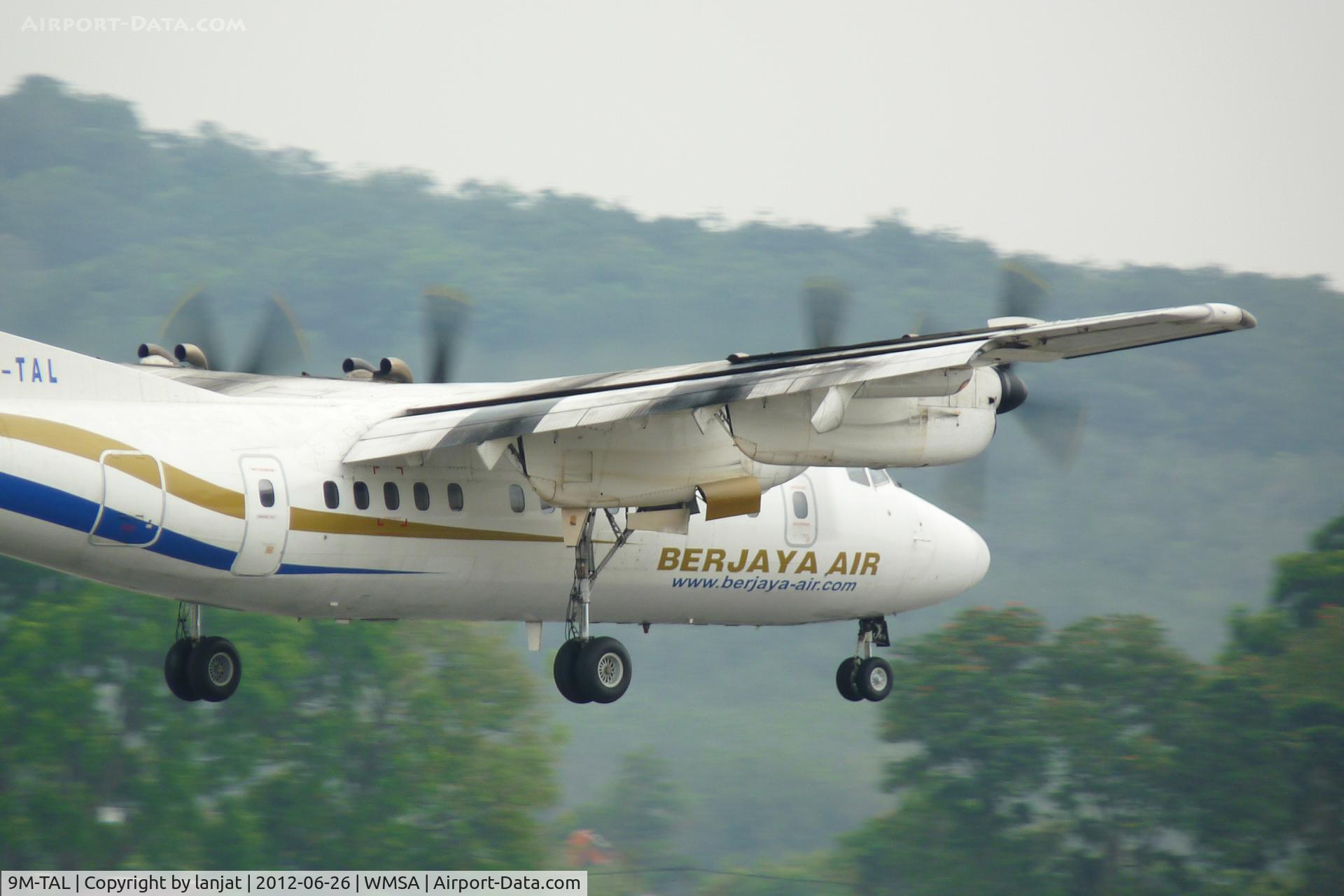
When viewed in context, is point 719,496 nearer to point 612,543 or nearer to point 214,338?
point 612,543

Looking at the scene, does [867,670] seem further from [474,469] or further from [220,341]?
[220,341]

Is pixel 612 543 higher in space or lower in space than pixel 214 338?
lower

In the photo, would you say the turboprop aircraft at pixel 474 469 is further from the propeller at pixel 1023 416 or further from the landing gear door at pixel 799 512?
the landing gear door at pixel 799 512

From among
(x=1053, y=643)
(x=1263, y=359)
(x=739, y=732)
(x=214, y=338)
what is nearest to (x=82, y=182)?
(x=739, y=732)

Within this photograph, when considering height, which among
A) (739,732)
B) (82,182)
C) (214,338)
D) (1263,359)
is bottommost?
(739,732)

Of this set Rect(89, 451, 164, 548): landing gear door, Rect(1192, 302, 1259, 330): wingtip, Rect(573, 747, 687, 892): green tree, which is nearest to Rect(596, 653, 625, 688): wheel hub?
Rect(89, 451, 164, 548): landing gear door

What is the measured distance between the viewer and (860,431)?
18.2m

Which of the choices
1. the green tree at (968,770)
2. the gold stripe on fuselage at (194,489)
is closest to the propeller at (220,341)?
the gold stripe on fuselage at (194,489)

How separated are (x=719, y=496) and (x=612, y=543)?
2.19 m

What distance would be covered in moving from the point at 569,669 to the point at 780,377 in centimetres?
531

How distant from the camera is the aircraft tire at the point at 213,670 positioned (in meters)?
19.8

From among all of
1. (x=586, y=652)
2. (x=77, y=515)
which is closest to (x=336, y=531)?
(x=77, y=515)

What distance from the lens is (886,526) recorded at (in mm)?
24422

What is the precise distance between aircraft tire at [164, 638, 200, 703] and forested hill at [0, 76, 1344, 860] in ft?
227
